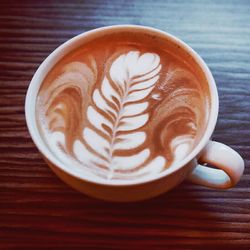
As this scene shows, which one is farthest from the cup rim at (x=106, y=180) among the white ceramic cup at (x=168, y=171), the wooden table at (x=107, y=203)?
the wooden table at (x=107, y=203)

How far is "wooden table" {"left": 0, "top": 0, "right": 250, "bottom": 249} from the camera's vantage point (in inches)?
29.2

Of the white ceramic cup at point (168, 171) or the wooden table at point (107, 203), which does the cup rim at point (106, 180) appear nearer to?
the white ceramic cup at point (168, 171)

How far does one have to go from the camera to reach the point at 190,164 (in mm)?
679

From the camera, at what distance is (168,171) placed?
26.0 inches

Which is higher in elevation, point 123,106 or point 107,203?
point 123,106

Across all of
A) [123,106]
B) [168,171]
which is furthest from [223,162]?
[123,106]

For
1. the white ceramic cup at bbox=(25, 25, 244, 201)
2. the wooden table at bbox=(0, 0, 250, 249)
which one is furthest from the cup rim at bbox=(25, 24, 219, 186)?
the wooden table at bbox=(0, 0, 250, 249)

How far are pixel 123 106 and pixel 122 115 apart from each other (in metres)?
0.02

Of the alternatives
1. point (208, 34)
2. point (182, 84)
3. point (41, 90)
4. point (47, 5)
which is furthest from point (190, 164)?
point (47, 5)

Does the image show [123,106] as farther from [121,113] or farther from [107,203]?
[107,203]

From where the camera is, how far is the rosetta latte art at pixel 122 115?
71 centimetres

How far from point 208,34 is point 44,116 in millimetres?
423

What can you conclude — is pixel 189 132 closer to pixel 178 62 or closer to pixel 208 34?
pixel 178 62

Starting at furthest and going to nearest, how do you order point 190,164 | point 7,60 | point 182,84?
point 7,60 → point 182,84 → point 190,164
